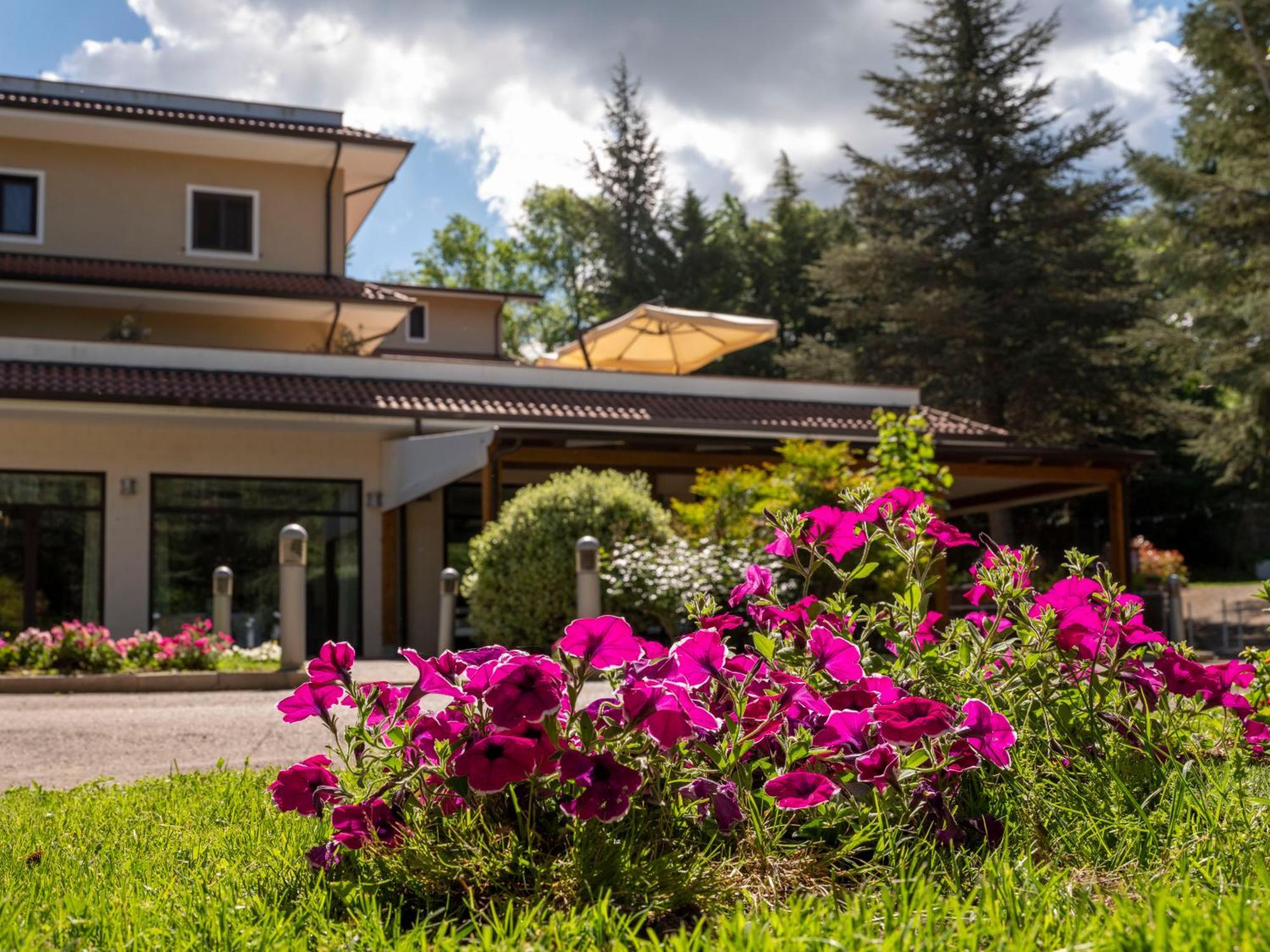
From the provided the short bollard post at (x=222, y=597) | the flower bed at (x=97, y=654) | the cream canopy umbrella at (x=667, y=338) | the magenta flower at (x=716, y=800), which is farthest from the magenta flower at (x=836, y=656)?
the cream canopy umbrella at (x=667, y=338)

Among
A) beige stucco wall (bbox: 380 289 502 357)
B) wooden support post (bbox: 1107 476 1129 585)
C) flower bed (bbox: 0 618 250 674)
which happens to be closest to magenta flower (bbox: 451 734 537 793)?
flower bed (bbox: 0 618 250 674)

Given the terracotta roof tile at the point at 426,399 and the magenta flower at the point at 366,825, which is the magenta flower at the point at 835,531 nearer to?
the magenta flower at the point at 366,825

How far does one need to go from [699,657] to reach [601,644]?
353mm

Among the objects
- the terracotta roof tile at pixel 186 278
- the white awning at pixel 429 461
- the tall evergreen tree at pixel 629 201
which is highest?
the tall evergreen tree at pixel 629 201

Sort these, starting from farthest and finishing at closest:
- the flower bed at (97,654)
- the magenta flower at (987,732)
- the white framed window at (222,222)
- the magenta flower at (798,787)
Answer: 1. the white framed window at (222,222)
2. the flower bed at (97,654)
3. the magenta flower at (987,732)
4. the magenta flower at (798,787)

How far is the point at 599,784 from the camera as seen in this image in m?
2.25

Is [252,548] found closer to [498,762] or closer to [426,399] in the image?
[426,399]

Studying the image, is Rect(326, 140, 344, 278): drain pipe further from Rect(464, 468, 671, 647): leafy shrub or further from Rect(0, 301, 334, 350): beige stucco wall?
Rect(464, 468, 671, 647): leafy shrub

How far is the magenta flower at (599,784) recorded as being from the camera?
222 centimetres

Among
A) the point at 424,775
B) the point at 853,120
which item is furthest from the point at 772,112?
the point at 424,775

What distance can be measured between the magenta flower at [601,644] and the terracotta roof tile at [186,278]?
17184 mm

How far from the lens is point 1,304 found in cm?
1800

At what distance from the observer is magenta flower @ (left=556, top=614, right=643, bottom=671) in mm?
2377

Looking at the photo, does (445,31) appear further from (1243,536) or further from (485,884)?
(1243,536)
